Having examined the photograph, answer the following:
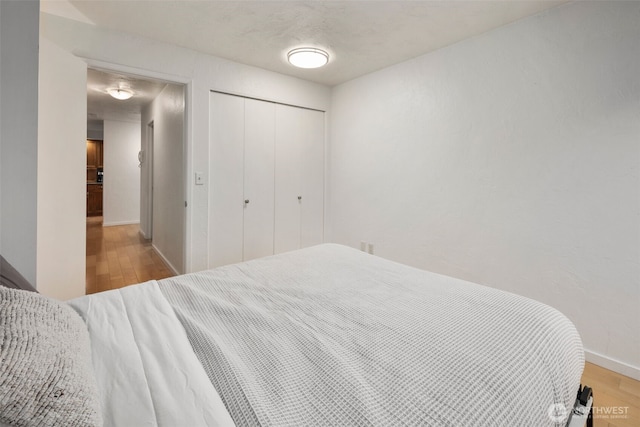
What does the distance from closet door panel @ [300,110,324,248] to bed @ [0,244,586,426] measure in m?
2.50

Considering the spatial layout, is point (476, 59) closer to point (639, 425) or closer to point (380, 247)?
point (380, 247)

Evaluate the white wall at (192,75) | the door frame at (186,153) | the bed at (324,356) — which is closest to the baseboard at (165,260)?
the door frame at (186,153)

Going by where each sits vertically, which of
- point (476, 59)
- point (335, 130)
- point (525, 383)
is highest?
point (476, 59)

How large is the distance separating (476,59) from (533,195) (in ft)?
4.05

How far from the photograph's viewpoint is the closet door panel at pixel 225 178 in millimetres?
3119

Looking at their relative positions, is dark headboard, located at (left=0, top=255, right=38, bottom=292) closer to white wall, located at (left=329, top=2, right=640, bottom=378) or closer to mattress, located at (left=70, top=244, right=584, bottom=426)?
mattress, located at (left=70, top=244, right=584, bottom=426)

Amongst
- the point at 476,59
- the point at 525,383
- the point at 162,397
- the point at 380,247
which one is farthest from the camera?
the point at 380,247

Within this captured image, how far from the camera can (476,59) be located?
254 centimetres

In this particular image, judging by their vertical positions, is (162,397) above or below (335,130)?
below

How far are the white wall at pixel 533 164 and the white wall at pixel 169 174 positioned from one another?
224 centimetres

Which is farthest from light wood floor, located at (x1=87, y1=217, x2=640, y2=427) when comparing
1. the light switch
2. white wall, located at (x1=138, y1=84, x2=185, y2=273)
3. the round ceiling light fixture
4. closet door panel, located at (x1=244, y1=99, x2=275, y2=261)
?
the round ceiling light fixture

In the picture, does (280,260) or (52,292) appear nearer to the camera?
(280,260)

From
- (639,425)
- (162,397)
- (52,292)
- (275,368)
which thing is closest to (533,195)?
(639,425)

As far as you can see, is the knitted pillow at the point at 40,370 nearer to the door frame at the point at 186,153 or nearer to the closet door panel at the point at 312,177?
the door frame at the point at 186,153
